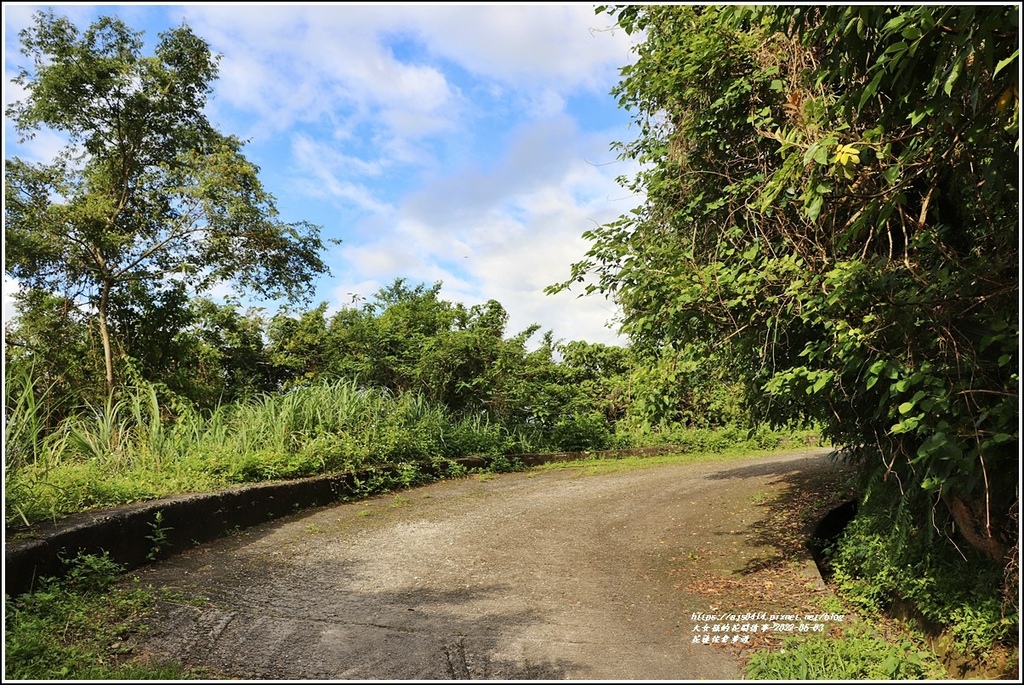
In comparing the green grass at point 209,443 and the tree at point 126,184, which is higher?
the tree at point 126,184

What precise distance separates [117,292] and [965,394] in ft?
34.4

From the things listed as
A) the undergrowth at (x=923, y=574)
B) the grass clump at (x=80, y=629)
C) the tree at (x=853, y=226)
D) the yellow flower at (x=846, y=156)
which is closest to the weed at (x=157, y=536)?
the grass clump at (x=80, y=629)

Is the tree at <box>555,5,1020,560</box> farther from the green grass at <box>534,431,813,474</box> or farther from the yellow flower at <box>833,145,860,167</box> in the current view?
the green grass at <box>534,431,813,474</box>

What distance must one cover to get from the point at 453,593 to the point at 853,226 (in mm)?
3215

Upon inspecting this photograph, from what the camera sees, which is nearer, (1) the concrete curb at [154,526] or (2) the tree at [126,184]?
(1) the concrete curb at [154,526]

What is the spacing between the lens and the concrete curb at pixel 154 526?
369 cm

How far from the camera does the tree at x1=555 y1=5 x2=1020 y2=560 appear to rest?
114 inches

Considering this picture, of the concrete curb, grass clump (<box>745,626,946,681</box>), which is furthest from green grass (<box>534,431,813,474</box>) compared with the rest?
grass clump (<box>745,626,946,681</box>)

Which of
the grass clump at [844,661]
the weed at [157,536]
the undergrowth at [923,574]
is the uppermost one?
the weed at [157,536]

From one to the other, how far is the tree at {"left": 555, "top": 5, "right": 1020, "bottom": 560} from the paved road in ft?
5.39

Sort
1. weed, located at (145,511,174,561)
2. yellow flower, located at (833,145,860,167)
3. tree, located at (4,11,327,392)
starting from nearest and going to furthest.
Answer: yellow flower, located at (833,145,860,167)
weed, located at (145,511,174,561)
tree, located at (4,11,327,392)

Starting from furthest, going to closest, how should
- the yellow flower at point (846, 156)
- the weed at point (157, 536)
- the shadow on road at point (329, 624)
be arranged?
the weed at point (157, 536) < the shadow on road at point (329, 624) < the yellow flower at point (846, 156)

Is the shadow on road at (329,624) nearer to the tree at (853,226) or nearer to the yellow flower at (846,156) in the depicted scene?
the tree at (853,226)

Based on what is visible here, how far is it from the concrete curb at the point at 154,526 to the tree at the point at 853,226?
136 inches
